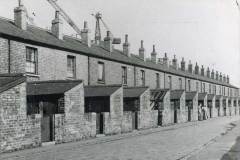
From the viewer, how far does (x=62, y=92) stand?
21.0 m

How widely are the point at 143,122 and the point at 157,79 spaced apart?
14976 mm

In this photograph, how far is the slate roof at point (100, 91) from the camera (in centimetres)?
2680

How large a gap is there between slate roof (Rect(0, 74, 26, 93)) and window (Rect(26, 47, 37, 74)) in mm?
A: 6281

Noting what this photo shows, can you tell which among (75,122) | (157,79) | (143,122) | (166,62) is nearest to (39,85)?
(75,122)

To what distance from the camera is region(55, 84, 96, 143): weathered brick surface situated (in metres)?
20.5

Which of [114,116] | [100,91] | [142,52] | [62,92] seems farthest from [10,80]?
[142,52]

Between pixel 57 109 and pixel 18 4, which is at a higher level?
pixel 18 4

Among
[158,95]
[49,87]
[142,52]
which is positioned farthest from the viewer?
[142,52]

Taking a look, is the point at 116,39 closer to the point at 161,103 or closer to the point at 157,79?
the point at 157,79

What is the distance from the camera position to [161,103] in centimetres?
3762

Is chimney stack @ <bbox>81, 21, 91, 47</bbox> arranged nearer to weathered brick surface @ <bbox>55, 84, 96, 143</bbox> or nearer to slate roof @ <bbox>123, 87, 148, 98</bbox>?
slate roof @ <bbox>123, 87, 148, 98</bbox>

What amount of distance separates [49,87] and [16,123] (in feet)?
16.8

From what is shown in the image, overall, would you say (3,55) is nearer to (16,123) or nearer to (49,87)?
(49,87)

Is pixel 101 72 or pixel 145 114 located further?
pixel 101 72
